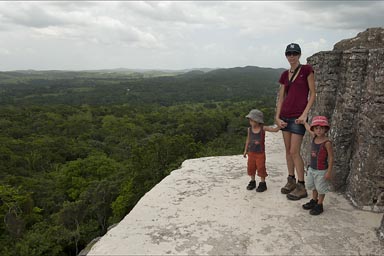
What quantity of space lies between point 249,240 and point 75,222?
24142 millimetres

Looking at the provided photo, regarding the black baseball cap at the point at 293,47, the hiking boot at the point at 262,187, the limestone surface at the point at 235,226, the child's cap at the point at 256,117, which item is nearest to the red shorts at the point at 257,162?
the hiking boot at the point at 262,187

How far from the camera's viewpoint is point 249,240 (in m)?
4.38

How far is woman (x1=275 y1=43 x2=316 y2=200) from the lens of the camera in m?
5.02

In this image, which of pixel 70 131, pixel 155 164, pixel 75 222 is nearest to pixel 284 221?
pixel 155 164

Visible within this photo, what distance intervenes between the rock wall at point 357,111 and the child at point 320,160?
2.51 ft

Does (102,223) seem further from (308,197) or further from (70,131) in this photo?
(70,131)

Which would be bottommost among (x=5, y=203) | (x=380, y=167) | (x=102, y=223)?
(x=102, y=223)

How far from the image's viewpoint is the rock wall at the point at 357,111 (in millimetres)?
5023

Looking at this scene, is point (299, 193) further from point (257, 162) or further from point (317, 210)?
point (257, 162)

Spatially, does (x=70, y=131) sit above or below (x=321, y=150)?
below

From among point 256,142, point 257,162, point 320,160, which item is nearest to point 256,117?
point 256,142

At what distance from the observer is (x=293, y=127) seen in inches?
208

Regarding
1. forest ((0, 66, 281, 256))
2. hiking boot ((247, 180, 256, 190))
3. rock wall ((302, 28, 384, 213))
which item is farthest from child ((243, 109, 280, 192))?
forest ((0, 66, 281, 256))

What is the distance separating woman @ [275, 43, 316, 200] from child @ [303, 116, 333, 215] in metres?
0.28
